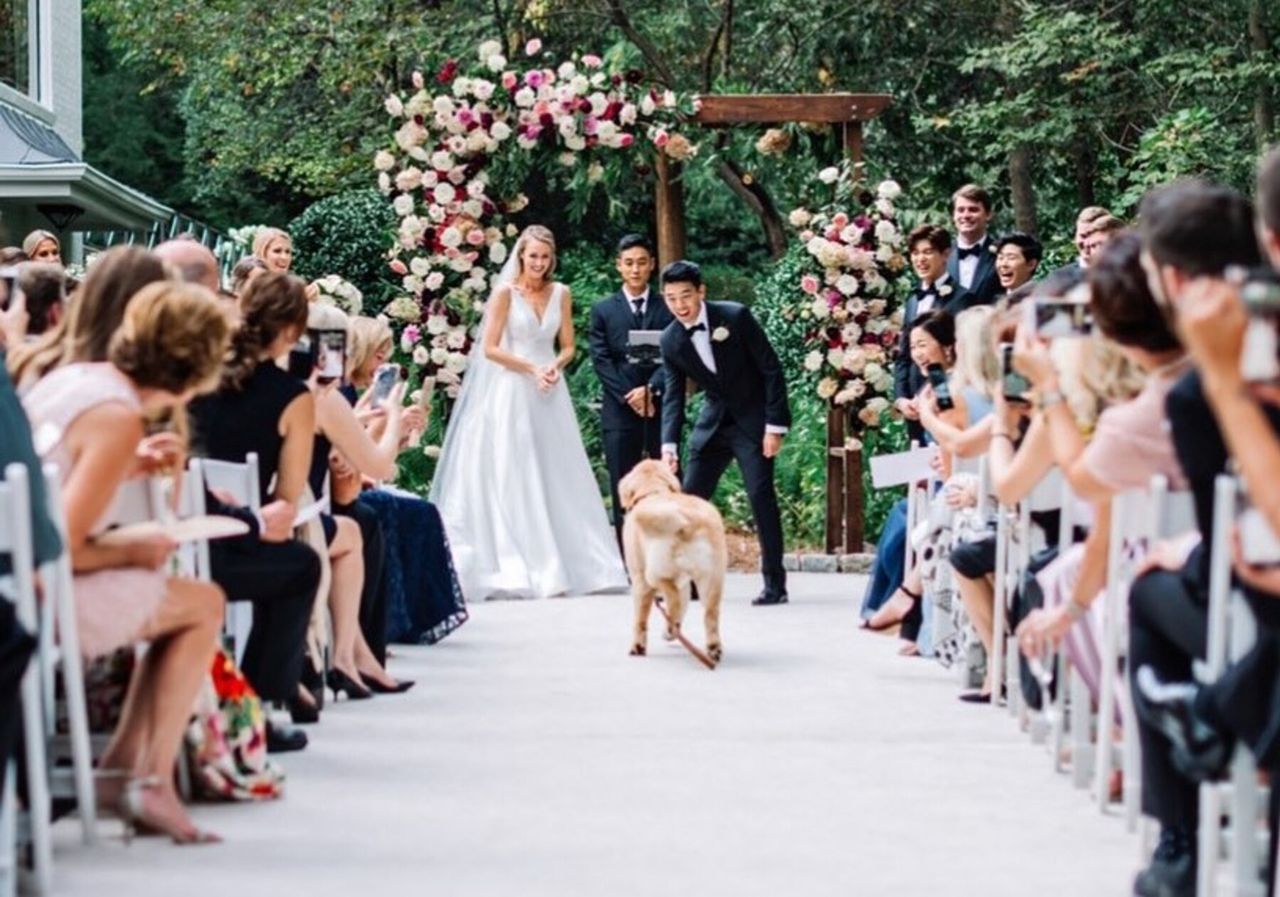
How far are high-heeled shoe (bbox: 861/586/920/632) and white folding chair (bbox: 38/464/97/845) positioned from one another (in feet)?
17.7

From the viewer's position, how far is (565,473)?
45.7 feet

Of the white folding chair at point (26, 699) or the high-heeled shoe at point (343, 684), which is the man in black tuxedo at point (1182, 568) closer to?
the white folding chair at point (26, 699)

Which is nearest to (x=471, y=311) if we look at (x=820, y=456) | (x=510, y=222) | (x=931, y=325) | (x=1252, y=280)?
(x=510, y=222)

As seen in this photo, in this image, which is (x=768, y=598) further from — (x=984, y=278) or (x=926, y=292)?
(x=984, y=278)

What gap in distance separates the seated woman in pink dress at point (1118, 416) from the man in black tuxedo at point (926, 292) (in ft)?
19.3

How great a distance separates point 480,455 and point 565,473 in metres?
0.49

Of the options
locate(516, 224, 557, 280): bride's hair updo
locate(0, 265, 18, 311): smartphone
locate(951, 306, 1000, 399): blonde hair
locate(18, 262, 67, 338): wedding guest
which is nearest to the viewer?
locate(18, 262, 67, 338): wedding guest

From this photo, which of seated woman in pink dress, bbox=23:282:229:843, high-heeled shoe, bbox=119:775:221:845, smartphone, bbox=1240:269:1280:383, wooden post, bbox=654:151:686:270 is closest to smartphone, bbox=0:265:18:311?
seated woman in pink dress, bbox=23:282:229:843

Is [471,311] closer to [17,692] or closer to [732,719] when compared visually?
[732,719]

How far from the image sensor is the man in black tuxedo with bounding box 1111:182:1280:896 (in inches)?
190

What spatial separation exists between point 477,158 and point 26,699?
34.7 ft

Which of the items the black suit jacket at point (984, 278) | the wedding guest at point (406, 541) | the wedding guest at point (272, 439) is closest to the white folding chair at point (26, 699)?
the wedding guest at point (272, 439)

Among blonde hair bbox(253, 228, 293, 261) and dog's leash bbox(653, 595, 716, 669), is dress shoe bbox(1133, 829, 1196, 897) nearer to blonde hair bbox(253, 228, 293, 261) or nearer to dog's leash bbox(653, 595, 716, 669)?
dog's leash bbox(653, 595, 716, 669)

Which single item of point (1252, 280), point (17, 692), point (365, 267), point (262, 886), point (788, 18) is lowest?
point (262, 886)
